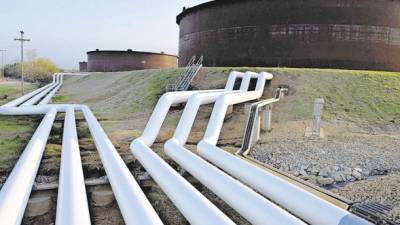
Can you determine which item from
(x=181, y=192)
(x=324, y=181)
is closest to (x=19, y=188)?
(x=181, y=192)

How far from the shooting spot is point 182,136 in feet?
21.4

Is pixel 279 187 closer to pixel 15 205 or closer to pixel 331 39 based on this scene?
pixel 15 205

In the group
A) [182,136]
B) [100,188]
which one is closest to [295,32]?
[182,136]

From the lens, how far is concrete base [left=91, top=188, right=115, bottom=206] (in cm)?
550

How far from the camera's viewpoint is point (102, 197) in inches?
219

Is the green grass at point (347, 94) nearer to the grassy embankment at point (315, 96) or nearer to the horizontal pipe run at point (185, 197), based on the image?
the grassy embankment at point (315, 96)

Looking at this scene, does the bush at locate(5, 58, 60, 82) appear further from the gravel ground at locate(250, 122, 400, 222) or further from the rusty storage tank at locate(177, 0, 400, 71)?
the gravel ground at locate(250, 122, 400, 222)

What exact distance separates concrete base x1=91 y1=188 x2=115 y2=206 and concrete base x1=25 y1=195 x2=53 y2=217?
67cm

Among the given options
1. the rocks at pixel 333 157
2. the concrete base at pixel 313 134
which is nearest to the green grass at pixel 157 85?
the concrete base at pixel 313 134

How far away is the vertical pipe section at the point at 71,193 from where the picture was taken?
3.04m

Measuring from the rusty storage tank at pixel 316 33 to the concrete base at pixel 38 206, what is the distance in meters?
17.8

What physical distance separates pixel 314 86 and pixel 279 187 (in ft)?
40.6

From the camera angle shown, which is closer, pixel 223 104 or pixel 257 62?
pixel 223 104

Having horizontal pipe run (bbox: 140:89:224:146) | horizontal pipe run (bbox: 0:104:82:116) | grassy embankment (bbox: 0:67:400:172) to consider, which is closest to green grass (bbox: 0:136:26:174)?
horizontal pipe run (bbox: 0:104:82:116)
